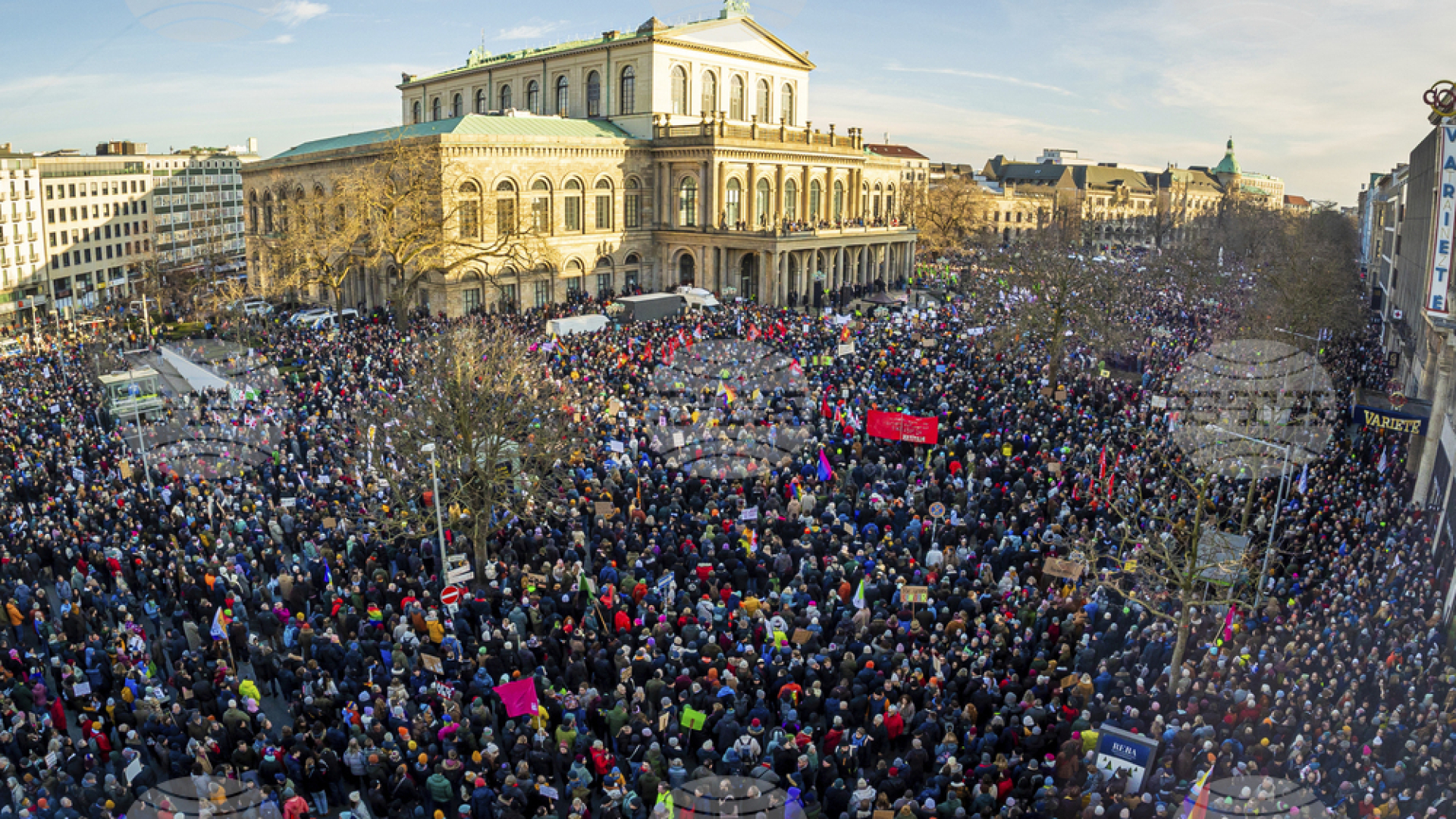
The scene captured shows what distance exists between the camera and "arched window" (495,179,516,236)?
47.7 meters

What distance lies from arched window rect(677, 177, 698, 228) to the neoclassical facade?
0.34 ft

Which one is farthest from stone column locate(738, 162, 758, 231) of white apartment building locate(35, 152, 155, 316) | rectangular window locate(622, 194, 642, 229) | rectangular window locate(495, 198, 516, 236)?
white apartment building locate(35, 152, 155, 316)

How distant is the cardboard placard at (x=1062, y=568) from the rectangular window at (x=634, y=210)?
42.7m

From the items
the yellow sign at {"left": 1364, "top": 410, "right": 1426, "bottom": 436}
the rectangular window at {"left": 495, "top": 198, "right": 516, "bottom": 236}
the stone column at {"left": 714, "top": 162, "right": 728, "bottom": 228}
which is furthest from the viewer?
the stone column at {"left": 714, "top": 162, "right": 728, "bottom": 228}

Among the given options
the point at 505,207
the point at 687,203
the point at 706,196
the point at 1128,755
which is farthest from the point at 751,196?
the point at 1128,755

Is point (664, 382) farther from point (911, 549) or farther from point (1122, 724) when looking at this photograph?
point (1122, 724)

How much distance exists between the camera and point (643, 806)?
11531 mm

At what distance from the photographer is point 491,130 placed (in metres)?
48.8

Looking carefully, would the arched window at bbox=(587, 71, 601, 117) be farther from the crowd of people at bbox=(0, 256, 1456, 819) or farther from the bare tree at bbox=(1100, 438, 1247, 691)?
the bare tree at bbox=(1100, 438, 1247, 691)

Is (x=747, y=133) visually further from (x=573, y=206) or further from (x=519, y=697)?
(x=519, y=697)

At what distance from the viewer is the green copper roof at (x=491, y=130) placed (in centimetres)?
4775

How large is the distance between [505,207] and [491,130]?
4243 mm

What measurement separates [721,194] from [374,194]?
2004cm

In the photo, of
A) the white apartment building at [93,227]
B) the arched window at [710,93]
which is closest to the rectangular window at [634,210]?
the arched window at [710,93]
